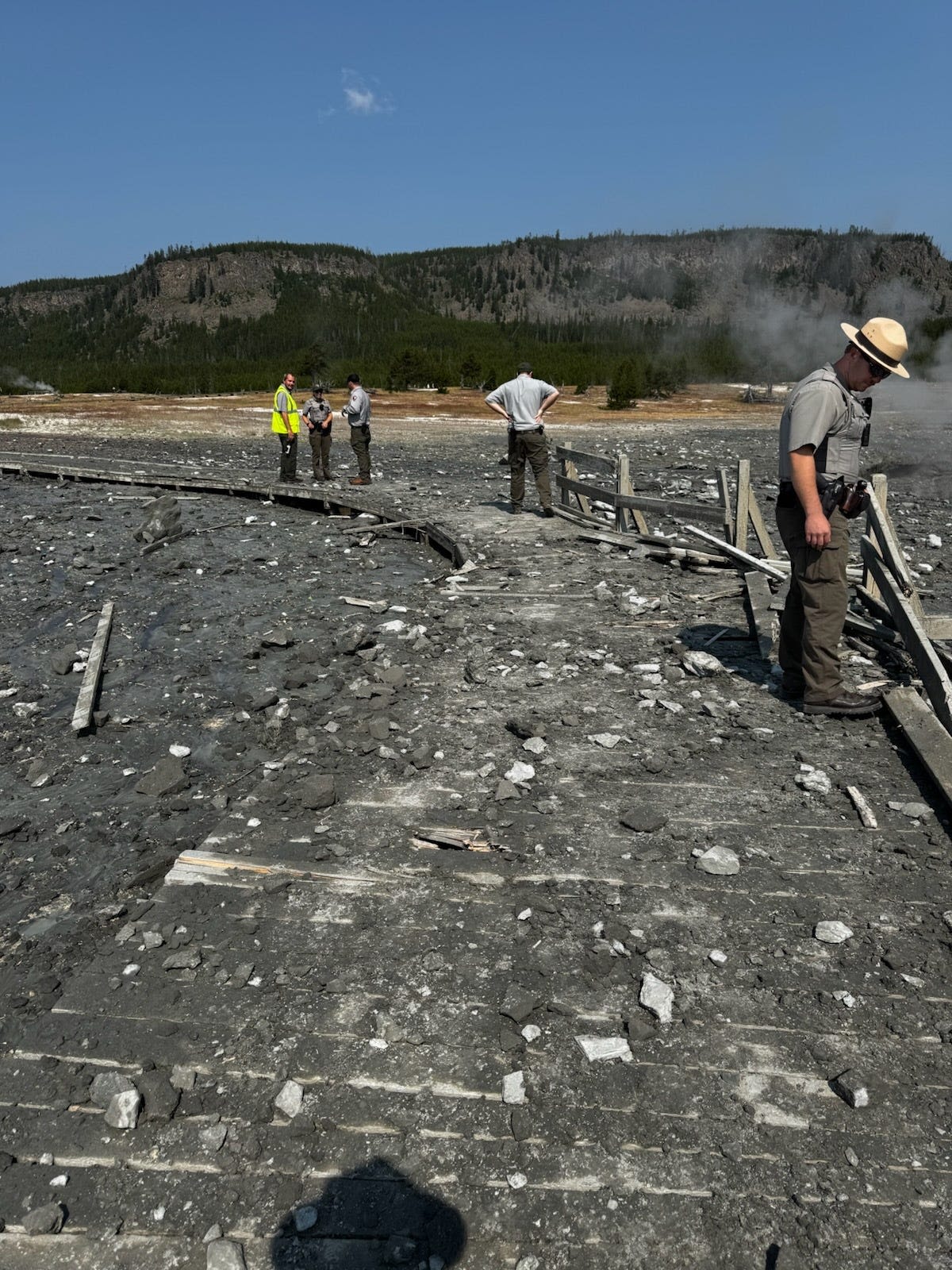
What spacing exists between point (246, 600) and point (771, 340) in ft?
122

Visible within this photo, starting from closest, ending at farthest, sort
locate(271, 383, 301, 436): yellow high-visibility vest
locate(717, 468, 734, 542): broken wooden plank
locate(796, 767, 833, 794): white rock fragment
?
1. locate(796, 767, 833, 794): white rock fragment
2. locate(717, 468, 734, 542): broken wooden plank
3. locate(271, 383, 301, 436): yellow high-visibility vest

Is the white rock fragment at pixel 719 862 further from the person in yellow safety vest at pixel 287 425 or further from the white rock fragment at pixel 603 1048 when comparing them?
the person in yellow safety vest at pixel 287 425

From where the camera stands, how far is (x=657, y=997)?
9.00ft

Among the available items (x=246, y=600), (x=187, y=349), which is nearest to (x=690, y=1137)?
(x=246, y=600)

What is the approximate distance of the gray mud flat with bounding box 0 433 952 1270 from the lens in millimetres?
2086

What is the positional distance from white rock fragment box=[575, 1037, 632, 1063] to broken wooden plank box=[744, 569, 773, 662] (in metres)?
4.01

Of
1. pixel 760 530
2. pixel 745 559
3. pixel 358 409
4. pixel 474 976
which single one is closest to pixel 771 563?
pixel 745 559

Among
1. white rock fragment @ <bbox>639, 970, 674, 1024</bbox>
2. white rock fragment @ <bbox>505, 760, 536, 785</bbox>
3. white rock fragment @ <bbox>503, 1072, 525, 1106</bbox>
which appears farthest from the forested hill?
white rock fragment @ <bbox>503, 1072, 525, 1106</bbox>

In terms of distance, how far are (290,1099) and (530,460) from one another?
9.59m

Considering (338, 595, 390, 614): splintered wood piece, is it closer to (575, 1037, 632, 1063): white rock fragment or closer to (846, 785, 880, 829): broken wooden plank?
(846, 785, 880, 829): broken wooden plank

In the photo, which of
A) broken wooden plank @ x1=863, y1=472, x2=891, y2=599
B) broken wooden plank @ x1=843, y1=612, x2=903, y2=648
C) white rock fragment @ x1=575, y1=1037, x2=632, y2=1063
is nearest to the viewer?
white rock fragment @ x1=575, y1=1037, x2=632, y2=1063

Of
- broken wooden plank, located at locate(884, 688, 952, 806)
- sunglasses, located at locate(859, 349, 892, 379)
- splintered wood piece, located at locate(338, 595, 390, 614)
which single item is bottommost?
splintered wood piece, located at locate(338, 595, 390, 614)

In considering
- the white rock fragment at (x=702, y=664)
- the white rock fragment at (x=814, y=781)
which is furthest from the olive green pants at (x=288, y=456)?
the white rock fragment at (x=814, y=781)

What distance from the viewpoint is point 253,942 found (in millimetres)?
3098
